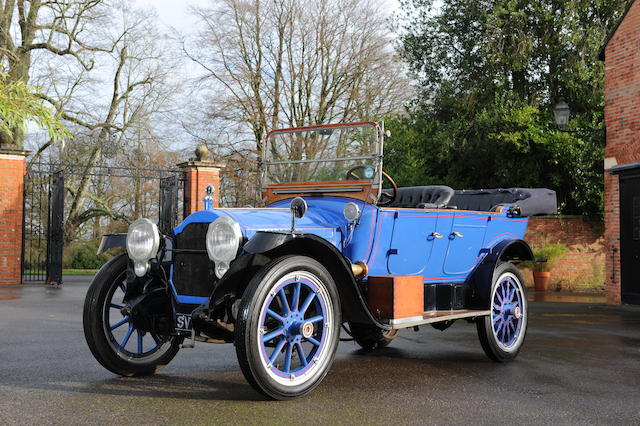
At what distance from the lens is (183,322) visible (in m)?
4.66

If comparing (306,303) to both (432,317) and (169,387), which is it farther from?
(432,317)

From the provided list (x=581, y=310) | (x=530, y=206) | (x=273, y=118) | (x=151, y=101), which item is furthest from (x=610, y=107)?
(x=151, y=101)

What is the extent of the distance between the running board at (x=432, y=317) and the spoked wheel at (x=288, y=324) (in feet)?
2.06

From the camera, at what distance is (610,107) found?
13.8 meters

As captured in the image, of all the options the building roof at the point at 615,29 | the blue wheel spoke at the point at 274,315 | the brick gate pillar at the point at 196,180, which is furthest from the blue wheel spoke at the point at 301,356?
the brick gate pillar at the point at 196,180

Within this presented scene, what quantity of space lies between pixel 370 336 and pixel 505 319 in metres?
1.51

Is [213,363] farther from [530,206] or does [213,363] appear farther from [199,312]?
[530,206]

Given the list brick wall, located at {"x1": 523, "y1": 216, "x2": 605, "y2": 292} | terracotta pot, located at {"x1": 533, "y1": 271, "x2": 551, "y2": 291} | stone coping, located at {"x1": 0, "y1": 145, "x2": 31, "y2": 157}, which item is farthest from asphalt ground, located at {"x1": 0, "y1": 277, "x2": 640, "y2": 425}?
brick wall, located at {"x1": 523, "y1": 216, "x2": 605, "y2": 292}

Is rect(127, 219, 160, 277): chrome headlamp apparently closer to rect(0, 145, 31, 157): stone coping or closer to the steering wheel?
the steering wheel

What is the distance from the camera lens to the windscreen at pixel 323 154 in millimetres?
5770

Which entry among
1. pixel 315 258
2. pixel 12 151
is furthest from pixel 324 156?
pixel 12 151

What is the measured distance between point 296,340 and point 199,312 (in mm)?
653

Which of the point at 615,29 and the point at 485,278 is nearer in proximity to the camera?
the point at 485,278

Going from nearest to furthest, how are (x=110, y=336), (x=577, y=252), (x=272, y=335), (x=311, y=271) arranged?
1. (x=272, y=335)
2. (x=311, y=271)
3. (x=110, y=336)
4. (x=577, y=252)
